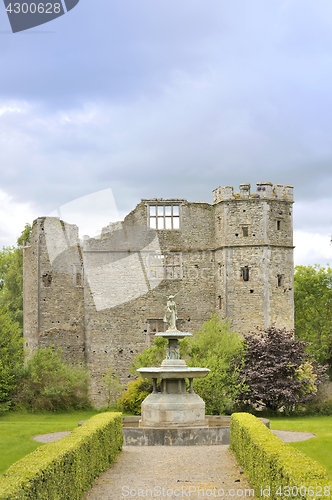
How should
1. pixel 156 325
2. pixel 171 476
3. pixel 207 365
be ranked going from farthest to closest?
pixel 156 325, pixel 207 365, pixel 171 476

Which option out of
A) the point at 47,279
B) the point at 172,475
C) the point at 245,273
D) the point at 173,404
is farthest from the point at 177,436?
the point at 47,279

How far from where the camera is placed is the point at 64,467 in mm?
8867

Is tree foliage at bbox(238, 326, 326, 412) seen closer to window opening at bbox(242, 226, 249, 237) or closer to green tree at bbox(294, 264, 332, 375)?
window opening at bbox(242, 226, 249, 237)

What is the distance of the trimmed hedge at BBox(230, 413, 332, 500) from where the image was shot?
23.3 ft

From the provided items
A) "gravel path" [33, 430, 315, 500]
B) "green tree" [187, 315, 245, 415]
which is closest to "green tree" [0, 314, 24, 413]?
"green tree" [187, 315, 245, 415]

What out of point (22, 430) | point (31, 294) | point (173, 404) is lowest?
point (22, 430)

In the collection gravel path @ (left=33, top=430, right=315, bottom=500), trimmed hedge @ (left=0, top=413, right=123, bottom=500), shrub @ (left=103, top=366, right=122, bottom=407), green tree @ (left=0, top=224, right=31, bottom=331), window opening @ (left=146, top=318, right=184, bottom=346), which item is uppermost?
green tree @ (left=0, top=224, right=31, bottom=331)

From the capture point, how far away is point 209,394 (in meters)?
25.7

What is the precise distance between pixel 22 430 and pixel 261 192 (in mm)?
18937

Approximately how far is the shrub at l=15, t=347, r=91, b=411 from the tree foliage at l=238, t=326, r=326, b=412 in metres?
8.22

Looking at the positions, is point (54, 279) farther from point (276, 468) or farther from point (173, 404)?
point (276, 468)

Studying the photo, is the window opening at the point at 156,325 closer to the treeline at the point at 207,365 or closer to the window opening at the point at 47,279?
the treeline at the point at 207,365

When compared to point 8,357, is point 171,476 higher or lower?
lower

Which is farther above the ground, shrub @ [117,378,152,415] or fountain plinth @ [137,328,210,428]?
fountain plinth @ [137,328,210,428]
